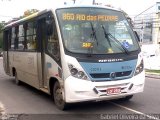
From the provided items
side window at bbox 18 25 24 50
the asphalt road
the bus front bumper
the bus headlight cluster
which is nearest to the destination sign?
the bus headlight cluster

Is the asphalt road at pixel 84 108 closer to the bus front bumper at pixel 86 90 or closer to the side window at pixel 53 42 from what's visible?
the bus front bumper at pixel 86 90

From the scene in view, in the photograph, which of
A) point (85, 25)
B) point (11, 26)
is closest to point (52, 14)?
point (85, 25)

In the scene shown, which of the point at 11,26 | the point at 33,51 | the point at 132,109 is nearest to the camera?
the point at 132,109

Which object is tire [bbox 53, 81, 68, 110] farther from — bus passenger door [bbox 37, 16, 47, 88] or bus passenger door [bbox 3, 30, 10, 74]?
bus passenger door [bbox 3, 30, 10, 74]

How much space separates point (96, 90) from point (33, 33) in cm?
398

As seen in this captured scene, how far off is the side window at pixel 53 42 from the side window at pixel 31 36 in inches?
62.9

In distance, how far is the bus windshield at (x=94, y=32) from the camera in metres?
9.23

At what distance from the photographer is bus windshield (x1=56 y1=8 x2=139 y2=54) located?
9.23m

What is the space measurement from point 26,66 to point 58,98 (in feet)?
11.6

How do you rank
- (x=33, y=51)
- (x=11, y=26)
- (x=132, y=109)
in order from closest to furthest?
(x=132, y=109)
(x=33, y=51)
(x=11, y=26)

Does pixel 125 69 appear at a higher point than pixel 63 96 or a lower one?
higher

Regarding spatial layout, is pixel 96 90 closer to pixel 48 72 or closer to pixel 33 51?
pixel 48 72

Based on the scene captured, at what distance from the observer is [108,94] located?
29.4 ft

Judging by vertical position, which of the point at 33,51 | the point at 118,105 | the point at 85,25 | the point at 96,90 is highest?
the point at 85,25
